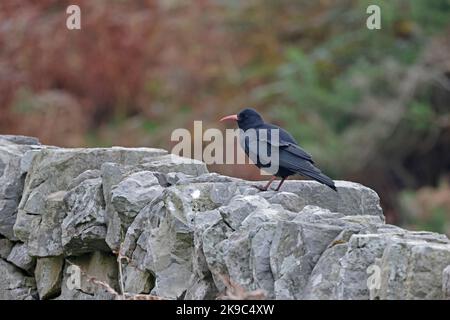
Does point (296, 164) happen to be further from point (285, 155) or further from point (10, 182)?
point (10, 182)

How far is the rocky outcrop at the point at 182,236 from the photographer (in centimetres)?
428

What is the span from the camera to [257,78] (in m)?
20.0

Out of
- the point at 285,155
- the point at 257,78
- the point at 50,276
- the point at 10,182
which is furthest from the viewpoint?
the point at 257,78

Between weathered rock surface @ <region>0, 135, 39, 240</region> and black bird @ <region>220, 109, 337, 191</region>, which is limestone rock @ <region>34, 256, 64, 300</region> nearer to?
weathered rock surface @ <region>0, 135, 39, 240</region>

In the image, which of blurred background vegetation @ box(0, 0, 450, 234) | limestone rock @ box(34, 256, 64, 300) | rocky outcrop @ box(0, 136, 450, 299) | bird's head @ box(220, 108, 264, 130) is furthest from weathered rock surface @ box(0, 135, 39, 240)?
blurred background vegetation @ box(0, 0, 450, 234)

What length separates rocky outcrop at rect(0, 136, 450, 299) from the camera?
4.28 m

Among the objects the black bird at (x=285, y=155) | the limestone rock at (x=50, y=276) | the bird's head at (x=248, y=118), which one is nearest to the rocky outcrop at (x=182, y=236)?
the limestone rock at (x=50, y=276)

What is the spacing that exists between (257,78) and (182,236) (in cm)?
1475

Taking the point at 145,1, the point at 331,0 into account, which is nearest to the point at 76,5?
the point at 145,1

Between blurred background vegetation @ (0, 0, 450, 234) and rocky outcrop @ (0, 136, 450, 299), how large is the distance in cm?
844

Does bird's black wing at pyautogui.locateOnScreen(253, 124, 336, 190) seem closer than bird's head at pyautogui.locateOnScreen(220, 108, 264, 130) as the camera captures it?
Yes

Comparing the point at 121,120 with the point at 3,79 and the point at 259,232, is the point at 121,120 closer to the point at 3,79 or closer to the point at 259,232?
the point at 3,79

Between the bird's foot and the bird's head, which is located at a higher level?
the bird's head

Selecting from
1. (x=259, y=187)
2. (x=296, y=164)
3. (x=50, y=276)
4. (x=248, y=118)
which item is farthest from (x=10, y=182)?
(x=296, y=164)
